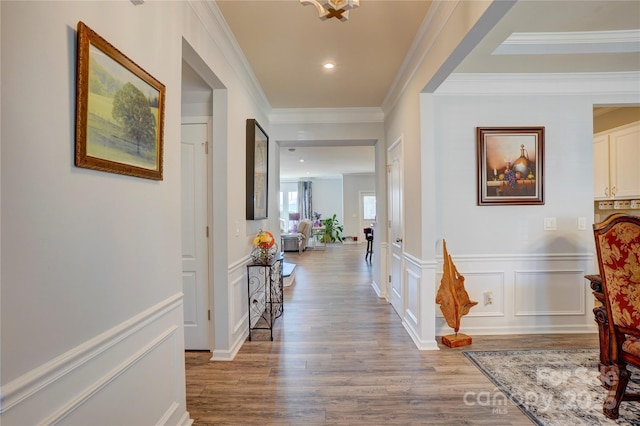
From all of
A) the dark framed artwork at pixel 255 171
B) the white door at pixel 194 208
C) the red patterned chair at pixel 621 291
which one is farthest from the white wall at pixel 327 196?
the red patterned chair at pixel 621 291

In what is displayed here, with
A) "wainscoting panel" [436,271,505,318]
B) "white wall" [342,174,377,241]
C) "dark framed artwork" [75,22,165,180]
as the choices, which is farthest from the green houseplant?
"dark framed artwork" [75,22,165,180]

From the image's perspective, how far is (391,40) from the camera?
261 centimetres

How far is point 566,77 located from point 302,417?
12.8ft

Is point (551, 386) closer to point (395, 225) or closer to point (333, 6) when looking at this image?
point (395, 225)

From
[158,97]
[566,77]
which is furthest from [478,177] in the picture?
[158,97]

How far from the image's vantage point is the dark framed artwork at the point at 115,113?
995 mm

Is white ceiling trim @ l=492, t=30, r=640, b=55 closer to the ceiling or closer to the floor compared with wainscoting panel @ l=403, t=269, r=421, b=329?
closer to the ceiling

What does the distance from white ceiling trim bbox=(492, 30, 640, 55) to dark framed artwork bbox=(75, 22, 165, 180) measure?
8.97 ft

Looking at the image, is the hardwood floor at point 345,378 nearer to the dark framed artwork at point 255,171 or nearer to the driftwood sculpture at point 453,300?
the driftwood sculpture at point 453,300

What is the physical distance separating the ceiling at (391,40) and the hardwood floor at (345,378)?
2641 mm

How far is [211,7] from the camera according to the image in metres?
2.09

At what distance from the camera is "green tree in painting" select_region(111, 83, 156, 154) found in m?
1.16

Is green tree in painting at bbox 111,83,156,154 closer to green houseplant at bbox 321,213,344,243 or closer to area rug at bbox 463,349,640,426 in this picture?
area rug at bbox 463,349,640,426

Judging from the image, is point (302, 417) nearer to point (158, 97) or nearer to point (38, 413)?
point (38, 413)
